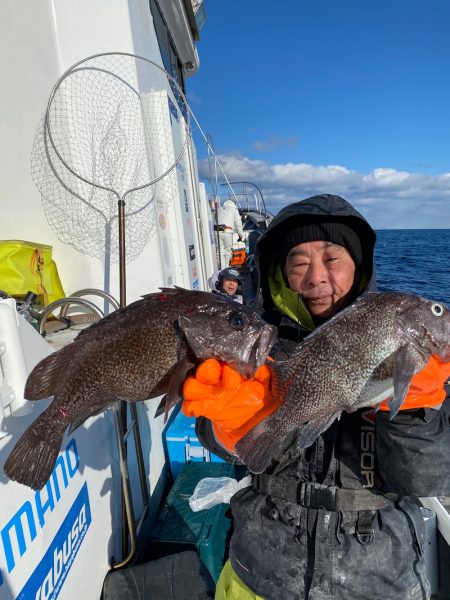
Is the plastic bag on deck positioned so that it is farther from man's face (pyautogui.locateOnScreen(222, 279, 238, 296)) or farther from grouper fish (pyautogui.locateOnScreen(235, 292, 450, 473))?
man's face (pyautogui.locateOnScreen(222, 279, 238, 296))

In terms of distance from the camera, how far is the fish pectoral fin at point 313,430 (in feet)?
5.35

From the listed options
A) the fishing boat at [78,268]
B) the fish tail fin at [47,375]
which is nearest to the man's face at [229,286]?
the fishing boat at [78,268]

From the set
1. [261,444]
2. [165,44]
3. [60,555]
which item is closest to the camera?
[261,444]

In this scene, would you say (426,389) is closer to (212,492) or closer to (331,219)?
(331,219)

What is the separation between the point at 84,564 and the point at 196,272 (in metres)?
4.95

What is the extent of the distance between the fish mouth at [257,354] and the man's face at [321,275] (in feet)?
1.50

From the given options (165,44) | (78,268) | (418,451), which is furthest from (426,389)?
(165,44)

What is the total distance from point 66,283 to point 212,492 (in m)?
2.48

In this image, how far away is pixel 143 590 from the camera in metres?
2.60

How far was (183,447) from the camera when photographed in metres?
4.17

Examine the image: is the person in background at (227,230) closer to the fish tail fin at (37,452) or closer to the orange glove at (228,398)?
the orange glove at (228,398)

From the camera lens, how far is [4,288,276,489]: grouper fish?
172 cm

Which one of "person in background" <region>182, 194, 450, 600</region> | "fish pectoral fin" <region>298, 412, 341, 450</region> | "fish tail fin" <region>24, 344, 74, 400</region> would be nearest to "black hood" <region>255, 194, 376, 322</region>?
"person in background" <region>182, 194, 450, 600</region>

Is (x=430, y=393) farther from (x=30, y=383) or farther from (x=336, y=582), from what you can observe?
(x=30, y=383)
